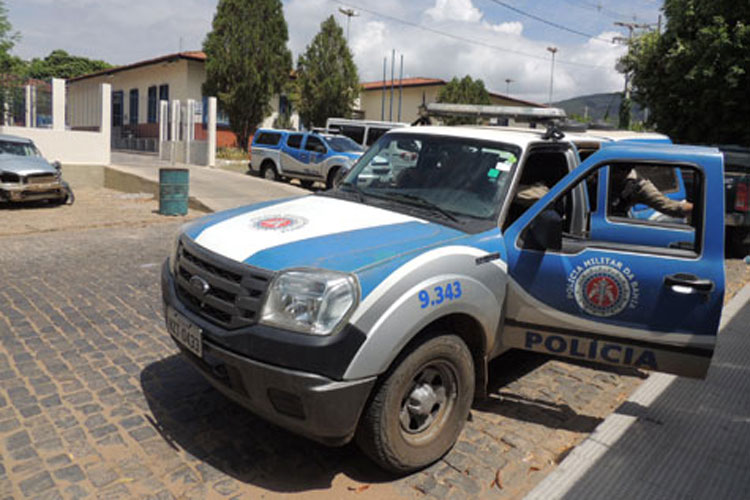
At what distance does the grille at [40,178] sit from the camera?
12960 mm

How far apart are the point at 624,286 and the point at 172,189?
37.2 feet

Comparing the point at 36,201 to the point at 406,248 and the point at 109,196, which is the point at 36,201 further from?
the point at 406,248

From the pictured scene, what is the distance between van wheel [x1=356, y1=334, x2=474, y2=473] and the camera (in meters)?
2.86

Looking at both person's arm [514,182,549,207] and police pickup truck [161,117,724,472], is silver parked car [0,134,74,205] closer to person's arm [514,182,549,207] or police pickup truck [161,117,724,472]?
police pickup truck [161,117,724,472]

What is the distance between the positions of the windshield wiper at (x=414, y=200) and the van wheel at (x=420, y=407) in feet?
2.69

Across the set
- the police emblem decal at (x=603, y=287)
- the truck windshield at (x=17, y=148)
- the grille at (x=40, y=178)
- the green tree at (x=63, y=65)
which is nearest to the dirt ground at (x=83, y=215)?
the grille at (x=40, y=178)

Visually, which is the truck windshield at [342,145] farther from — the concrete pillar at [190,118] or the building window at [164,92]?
the building window at [164,92]

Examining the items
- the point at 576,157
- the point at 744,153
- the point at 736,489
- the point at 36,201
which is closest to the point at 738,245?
the point at 744,153

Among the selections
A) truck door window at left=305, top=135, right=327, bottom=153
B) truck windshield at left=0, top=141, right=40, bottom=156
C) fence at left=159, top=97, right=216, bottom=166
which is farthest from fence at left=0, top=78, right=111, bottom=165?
truck door window at left=305, top=135, right=327, bottom=153

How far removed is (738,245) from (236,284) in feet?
28.5

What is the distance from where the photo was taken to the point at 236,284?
287cm

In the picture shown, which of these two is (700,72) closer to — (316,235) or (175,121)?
(316,235)

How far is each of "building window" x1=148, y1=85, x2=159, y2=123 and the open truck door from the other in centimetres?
3531

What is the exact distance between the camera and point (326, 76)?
3209 cm
